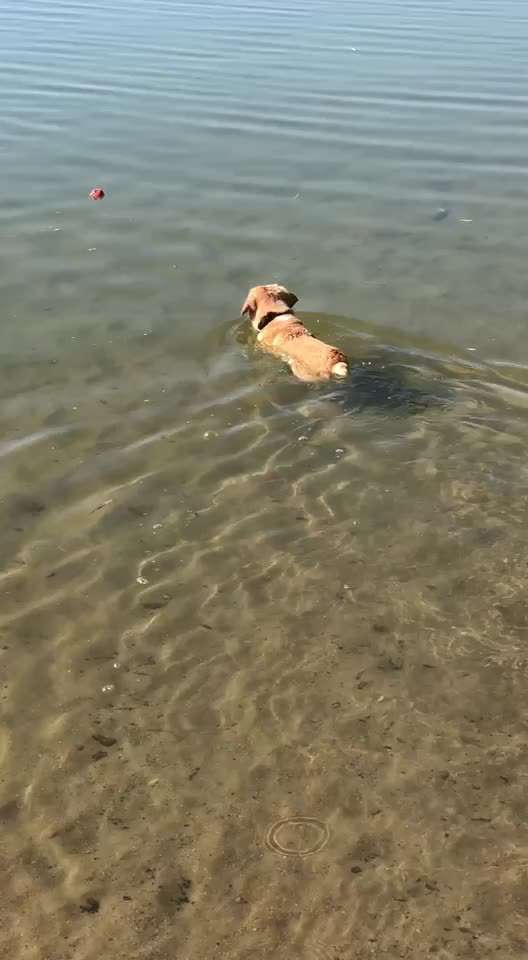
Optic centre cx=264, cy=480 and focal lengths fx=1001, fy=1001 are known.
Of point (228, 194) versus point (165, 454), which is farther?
point (228, 194)

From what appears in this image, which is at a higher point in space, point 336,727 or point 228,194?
point 228,194

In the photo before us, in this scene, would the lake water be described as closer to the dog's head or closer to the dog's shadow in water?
the dog's shadow in water

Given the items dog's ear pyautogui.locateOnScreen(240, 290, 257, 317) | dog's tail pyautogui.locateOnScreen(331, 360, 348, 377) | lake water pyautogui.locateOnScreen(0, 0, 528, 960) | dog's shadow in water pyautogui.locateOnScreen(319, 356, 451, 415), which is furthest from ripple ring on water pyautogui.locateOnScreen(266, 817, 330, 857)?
dog's ear pyautogui.locateOnScreen(240, 290, 257, 317)

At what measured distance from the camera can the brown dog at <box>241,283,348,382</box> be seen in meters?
8.54

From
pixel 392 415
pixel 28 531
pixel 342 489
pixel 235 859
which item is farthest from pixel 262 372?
pixel 235 859

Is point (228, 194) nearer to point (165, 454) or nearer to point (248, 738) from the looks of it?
point (165, 454)

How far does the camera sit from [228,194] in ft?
43.2

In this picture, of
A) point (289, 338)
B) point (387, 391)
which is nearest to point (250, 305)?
point (289, 338)

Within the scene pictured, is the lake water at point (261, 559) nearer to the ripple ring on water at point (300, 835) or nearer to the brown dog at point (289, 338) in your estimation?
the ripple ring on water at point (300, 835)

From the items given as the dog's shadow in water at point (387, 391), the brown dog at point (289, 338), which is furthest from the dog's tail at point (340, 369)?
the dog's shadow in water at point (387, 391)

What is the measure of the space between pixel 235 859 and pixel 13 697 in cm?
164

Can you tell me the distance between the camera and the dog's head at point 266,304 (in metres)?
9.23

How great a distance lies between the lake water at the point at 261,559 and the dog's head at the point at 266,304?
1.07 feet

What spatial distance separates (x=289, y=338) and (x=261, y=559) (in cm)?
286
